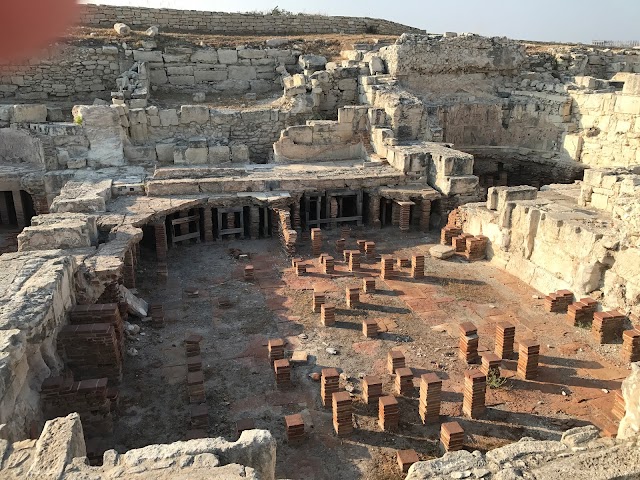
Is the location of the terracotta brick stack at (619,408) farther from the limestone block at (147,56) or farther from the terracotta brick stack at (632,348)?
the limestone block at (147,56)

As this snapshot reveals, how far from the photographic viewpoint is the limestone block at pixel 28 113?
15000mm

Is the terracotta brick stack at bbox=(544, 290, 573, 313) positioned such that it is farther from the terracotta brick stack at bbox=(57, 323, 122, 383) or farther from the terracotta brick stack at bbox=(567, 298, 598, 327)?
the terracotta brick stack at bbox=(57, 323, 122, 383)

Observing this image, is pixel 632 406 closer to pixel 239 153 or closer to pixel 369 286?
pixel 369 286

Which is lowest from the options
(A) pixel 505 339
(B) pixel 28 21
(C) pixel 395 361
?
(C) pixel 395 361

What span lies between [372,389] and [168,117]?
11311 millimetres

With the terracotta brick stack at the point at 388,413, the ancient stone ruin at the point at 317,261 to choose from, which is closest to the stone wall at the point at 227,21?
the ancient stone ruin at the point at 317,261

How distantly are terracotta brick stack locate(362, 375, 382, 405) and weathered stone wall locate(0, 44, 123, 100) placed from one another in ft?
51.8

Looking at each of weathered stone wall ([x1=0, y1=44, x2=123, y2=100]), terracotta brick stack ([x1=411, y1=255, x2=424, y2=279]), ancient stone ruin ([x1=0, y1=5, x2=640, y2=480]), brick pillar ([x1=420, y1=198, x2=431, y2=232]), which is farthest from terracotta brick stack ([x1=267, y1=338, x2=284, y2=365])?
weathered stone wall ([x1=0, y1=44, x2=123, y2=100])

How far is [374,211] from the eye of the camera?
1405cm

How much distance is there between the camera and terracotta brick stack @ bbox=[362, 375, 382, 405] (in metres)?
7.22

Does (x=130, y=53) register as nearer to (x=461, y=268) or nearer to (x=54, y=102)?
(x=54, y=102)

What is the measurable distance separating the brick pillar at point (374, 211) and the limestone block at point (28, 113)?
30.8 ft

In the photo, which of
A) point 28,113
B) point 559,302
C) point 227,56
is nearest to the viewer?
point 559,302

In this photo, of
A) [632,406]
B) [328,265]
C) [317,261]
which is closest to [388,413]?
[632,406]
